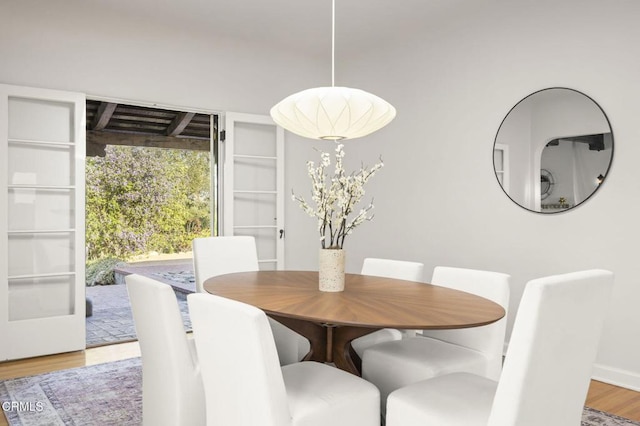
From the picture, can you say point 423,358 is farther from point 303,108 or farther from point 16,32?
point 16,32

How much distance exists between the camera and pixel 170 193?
31.3ft

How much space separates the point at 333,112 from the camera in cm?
259

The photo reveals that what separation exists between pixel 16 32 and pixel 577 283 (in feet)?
13.8

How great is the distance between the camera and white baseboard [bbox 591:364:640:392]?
3154mm

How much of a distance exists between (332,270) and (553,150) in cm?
215

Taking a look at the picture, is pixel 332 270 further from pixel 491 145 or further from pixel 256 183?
pixel 256 183

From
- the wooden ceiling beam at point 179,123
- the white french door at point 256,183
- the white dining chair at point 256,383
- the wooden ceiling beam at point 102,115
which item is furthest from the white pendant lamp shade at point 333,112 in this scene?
the wooden ceiling beam at point 179,123

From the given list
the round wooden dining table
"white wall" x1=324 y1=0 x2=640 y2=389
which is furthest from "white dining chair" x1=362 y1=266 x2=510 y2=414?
"white wall" x1=324 y1=0 x2=640 y2=389

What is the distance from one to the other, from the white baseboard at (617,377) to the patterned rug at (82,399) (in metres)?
0.58

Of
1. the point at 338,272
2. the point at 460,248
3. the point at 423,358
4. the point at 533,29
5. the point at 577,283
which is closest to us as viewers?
the point at 577,283

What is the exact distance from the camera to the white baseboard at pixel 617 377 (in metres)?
3.15

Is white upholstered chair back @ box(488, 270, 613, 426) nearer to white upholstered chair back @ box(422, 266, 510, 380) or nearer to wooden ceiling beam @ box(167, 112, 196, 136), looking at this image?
white upholstered chair back @ box(422, 266, 510, 380)

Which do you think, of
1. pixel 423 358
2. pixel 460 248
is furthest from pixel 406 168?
pixel 423 358

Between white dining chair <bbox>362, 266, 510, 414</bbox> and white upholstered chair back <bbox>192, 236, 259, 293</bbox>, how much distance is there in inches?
54.8
